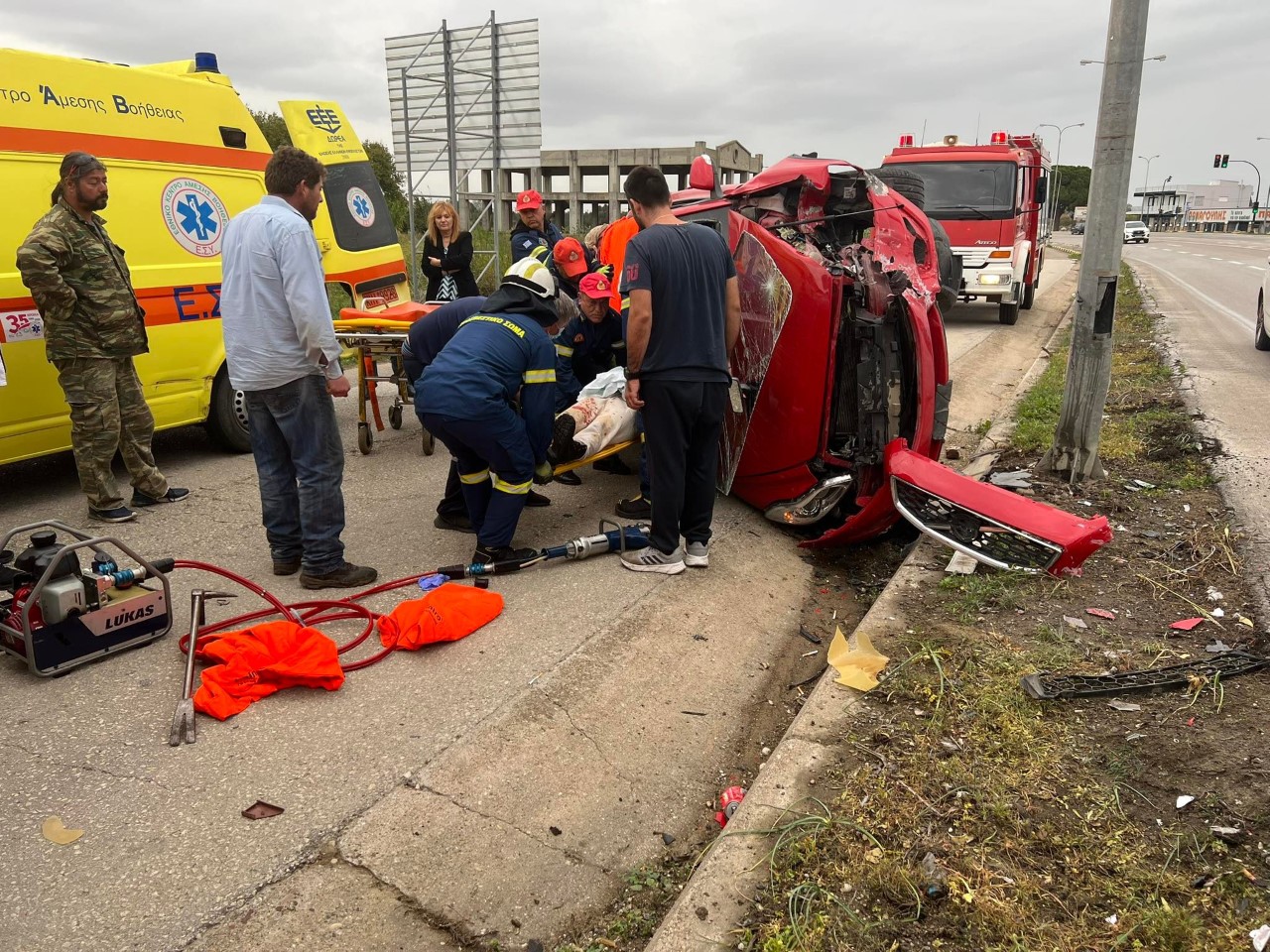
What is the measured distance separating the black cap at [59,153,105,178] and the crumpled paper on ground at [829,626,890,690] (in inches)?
182

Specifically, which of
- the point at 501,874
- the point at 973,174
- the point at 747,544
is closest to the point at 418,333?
the point at 747,544

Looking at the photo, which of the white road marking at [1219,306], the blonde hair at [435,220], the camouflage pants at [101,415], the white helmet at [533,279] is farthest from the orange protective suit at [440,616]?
the white road marking at [1219,306]

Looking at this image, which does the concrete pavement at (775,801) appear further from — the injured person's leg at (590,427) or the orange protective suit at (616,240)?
the orange protective suit at (616,240)

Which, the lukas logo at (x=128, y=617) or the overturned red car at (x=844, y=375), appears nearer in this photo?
the lukas logo at (x=128, y=617)

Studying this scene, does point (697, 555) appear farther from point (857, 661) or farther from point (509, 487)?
point (857, 661)

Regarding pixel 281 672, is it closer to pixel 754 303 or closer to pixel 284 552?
pixel 284 552

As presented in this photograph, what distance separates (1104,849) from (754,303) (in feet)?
11.2

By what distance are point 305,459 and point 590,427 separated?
154cm

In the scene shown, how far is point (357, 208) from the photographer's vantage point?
25.4 ft

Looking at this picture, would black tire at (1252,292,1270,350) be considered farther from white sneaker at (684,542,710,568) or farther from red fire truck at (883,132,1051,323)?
white sneaker at (684,542,710,568)

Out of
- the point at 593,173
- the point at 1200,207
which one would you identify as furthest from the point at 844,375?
the point at 1200,207

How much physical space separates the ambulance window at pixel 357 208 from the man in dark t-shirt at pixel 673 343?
3872 mm

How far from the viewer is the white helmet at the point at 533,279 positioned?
4641 mm

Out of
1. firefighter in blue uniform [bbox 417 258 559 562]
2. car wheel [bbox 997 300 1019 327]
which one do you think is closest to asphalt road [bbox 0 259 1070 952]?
firefighter in blue uniform [bbox 417 258 559 562]
